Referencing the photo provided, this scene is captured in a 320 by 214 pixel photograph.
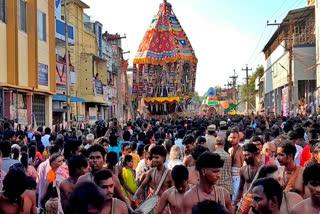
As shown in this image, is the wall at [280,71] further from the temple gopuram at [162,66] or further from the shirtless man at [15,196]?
the shirtless man at [15,196]

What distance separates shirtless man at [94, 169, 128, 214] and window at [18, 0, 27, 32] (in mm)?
21222

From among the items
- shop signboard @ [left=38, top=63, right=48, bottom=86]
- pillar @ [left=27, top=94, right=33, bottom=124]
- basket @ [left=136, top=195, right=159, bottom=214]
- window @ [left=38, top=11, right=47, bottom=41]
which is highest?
window @ [left=38, top=11, right=47, bottom=41]

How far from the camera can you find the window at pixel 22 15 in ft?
78.5

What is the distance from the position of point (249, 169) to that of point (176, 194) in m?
1.51

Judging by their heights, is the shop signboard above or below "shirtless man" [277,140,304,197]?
above

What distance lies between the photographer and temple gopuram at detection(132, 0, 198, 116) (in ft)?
138

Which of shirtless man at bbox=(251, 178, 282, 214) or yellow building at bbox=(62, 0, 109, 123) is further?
yellow building at bbox=(62, 0, 109, 123)

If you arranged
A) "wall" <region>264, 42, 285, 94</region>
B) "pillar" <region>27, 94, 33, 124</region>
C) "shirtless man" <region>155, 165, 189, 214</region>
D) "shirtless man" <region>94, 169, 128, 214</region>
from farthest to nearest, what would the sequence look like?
1. "wall" <region>264, 42, 285, 94</region>
2. "pillar" <region>27, 94, 33, 124</region>
3. "shirtless man" <region>155, 165, 189, 214</region>
4. "shirtless man" <region>94, 169, 128, 214</region>

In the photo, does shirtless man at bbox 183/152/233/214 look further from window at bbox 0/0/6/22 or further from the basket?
window at bbox 0/0/6/22

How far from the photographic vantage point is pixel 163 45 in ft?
139

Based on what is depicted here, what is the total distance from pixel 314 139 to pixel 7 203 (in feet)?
17.9

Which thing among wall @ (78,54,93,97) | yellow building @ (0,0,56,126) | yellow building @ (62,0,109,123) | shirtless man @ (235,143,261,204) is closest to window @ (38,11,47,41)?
yellow building @ (0,0,56,126)

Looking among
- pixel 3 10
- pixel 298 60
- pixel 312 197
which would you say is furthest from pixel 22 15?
pixel 312 197

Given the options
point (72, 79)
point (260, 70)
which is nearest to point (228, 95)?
point (260, 70)
